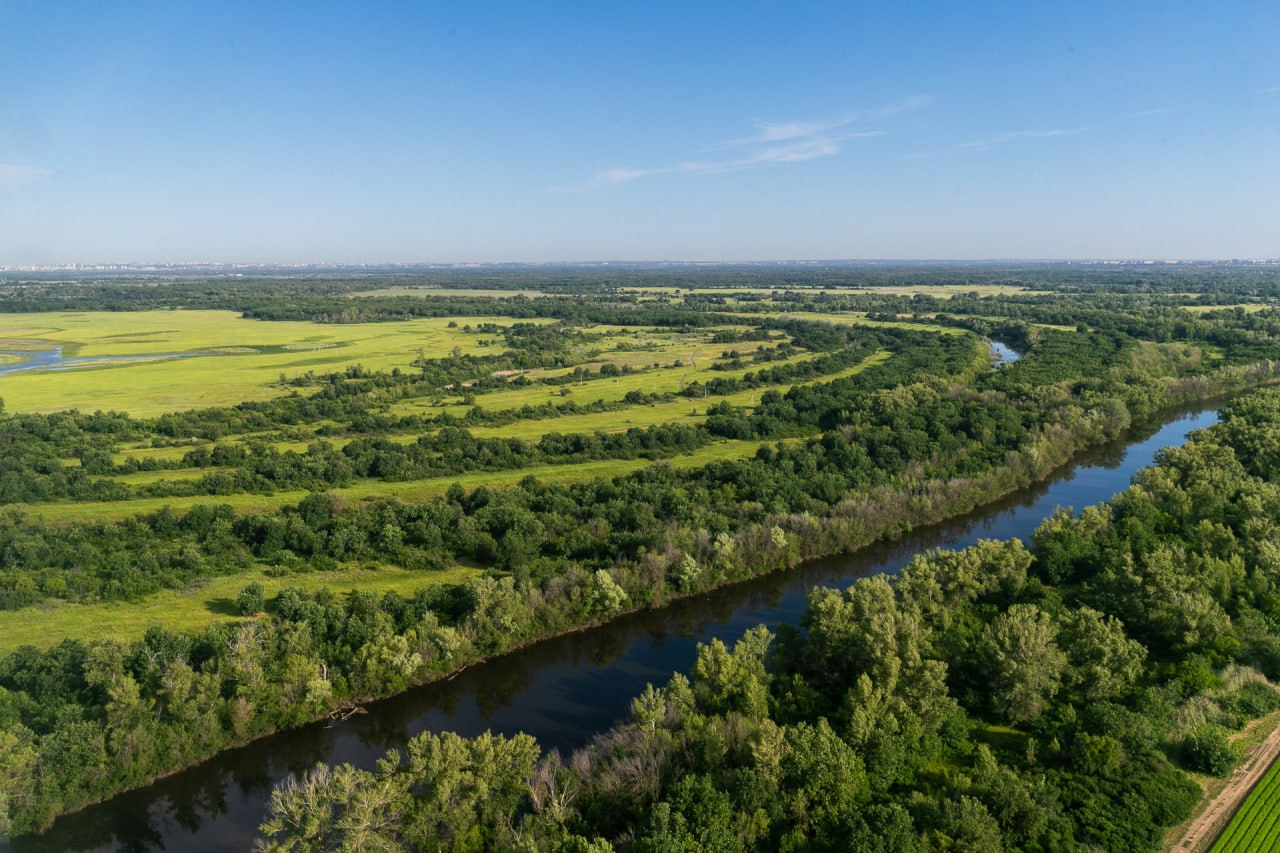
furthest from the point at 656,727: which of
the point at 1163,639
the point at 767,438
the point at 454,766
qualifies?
the point at 767,438

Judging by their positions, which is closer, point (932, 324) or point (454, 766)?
point (454, 766)

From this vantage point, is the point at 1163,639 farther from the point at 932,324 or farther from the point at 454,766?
the point at 932,324

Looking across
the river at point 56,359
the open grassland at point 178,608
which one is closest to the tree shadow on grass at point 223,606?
the open grassland at point 178,608

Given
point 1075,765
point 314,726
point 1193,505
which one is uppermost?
point 1193,505

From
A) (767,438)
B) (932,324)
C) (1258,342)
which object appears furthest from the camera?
(932,324)

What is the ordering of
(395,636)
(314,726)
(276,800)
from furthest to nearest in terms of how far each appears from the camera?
(395,636), (314,726), (276,800)

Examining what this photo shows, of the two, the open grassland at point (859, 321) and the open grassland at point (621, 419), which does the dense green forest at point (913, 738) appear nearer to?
the open grassland at point (621, 419)

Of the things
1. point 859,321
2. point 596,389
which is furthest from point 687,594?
point 859,321

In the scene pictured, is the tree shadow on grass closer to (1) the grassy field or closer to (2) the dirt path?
(2) the dirt path

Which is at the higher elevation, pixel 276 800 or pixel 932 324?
pixel 932 324
